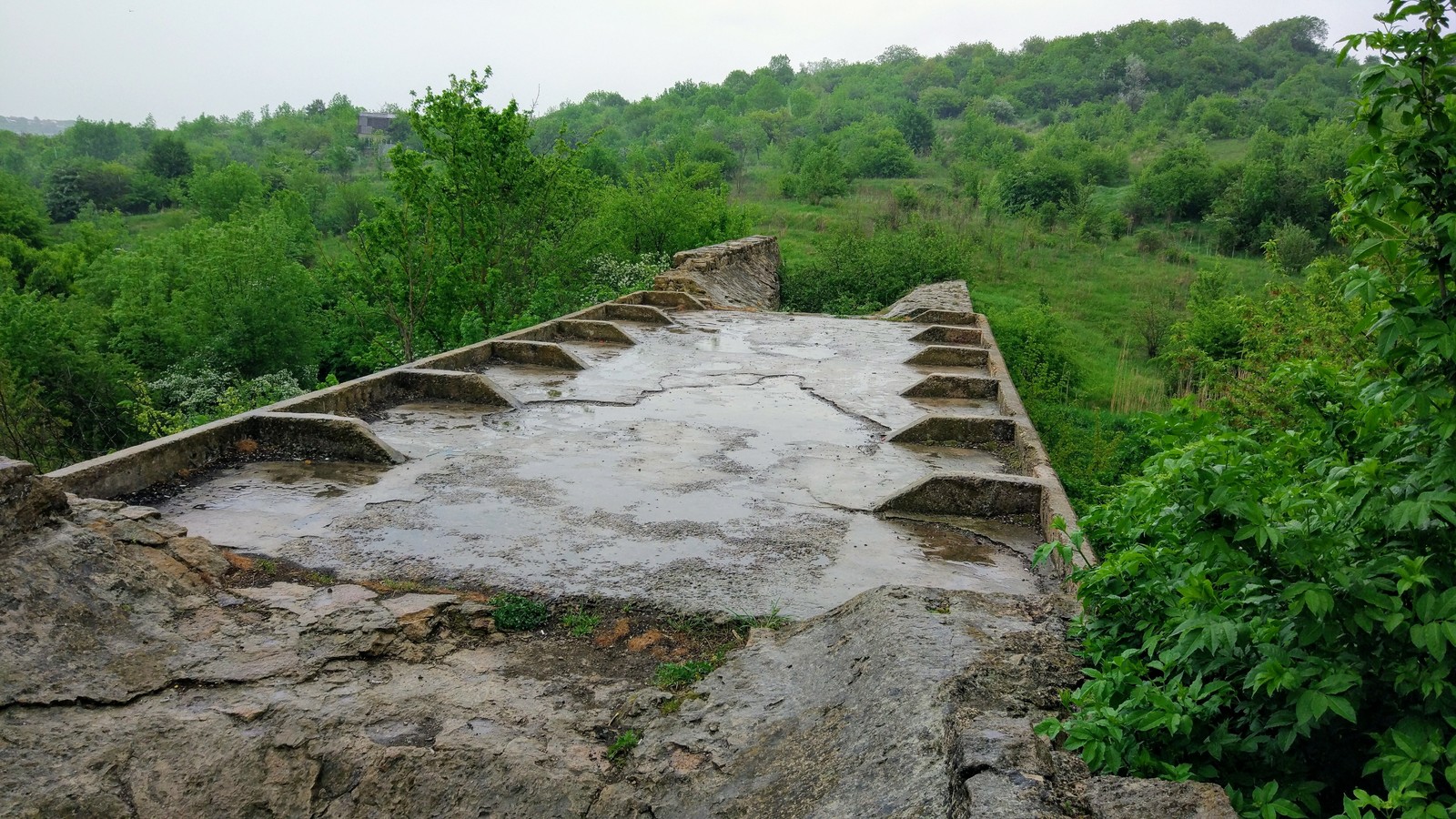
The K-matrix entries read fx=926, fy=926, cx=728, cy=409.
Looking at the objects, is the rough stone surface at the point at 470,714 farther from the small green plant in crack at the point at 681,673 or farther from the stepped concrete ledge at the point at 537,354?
the stepped concrete ledge at the point at 537,354

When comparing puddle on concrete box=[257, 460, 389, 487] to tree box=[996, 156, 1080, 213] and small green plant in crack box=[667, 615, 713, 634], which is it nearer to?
small green plant in crack box=[667, 615, 713, 634]

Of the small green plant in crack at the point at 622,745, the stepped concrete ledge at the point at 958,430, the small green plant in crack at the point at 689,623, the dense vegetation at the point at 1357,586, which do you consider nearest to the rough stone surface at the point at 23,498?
the small green plant in crack at the point at 622,745

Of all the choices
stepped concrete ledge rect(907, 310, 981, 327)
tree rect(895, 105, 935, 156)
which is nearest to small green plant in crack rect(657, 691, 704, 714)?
stepped concrete ledge rect(907, 310, 981, 327)

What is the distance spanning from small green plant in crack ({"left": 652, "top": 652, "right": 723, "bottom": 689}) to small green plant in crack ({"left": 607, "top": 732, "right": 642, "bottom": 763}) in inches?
15.1

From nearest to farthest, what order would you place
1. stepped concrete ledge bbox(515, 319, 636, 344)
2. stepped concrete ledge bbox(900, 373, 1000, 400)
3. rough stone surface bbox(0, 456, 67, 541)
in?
rough stone surface bbox(0, 456, 67, 541) → stepped concrete ledge bbox(900, 373, 1000, 400) → stepped concrete ledge bbox(515, 319, 636, 344)

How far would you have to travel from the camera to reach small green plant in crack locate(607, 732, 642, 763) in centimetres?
321

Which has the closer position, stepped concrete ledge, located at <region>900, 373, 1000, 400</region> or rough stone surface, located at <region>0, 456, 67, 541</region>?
rough stone surface, located at <region>0, 456, 67, 541</region>

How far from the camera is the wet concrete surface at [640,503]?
15.4 feet

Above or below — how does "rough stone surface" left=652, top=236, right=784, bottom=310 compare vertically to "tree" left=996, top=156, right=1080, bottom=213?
below

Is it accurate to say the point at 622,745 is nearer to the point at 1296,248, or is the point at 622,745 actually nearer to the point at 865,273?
the point at 865,273

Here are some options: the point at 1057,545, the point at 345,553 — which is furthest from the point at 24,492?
the point at 1057,545

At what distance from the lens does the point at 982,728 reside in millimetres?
2645

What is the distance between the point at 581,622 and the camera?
4.18 m

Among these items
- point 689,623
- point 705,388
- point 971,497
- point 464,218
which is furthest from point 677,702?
point 464,218
